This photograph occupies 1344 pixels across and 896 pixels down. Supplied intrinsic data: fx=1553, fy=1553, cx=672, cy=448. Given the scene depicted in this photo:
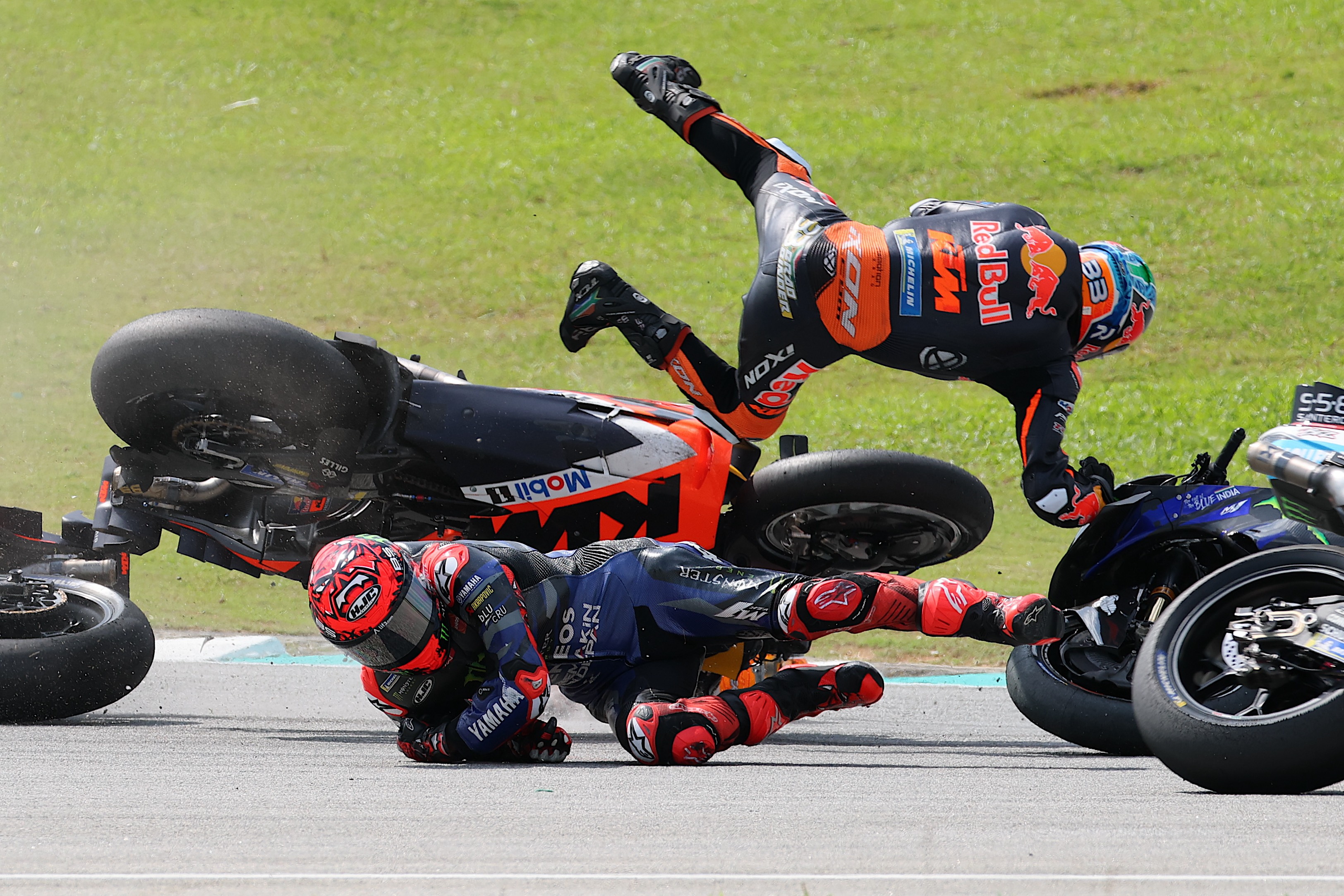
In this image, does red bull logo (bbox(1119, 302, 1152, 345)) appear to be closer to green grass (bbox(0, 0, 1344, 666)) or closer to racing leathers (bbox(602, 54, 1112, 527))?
racing leathers (bbox(602, 54, 1112, 527))

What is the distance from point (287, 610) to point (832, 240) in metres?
5.03

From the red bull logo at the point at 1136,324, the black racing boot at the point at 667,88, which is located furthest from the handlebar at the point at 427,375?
the red bull logo at the point at 1136,324

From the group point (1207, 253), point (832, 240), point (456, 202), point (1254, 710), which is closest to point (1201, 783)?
point (1254, 710)

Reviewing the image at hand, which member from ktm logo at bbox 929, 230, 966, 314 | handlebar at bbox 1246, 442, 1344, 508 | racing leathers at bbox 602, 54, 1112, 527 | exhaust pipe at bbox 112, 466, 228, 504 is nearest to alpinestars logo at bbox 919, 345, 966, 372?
racing leathers at bbox 602, 54, 1112, 527

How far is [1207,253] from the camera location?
17.1 m

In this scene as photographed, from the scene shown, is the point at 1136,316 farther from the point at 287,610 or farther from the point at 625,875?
the point at 287,610

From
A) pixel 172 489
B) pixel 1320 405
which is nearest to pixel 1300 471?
pixel 1320 405

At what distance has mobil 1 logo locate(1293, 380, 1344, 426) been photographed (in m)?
3.84

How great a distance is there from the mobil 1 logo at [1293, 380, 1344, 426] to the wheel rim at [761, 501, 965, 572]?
1581 mm

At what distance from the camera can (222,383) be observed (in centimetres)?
508

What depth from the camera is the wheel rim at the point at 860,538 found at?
17.5 feet

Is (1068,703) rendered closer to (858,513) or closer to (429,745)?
(858,513)

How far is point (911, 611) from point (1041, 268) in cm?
133

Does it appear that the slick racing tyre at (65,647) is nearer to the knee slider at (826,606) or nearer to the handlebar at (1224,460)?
the knee slider at (826,606)
